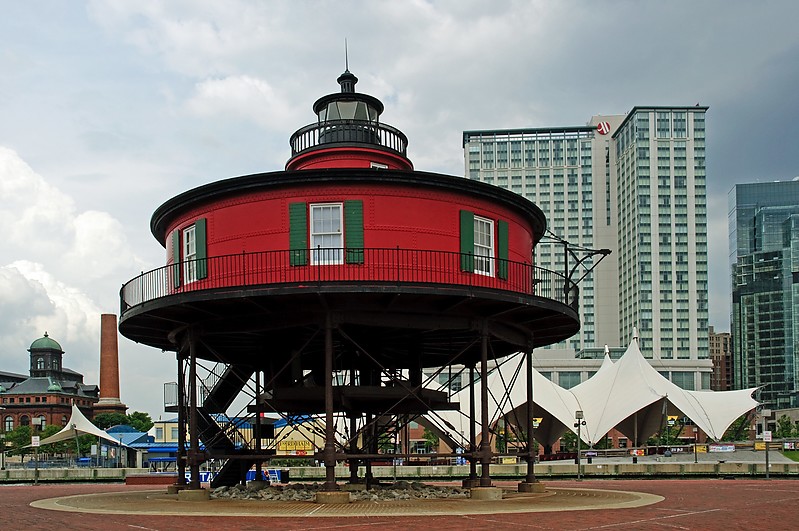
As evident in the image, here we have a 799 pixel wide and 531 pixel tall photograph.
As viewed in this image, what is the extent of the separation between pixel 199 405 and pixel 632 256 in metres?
168

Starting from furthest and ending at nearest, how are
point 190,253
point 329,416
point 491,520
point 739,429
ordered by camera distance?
point 739,429 → point 190,253 → point 329,416 → point 491,520

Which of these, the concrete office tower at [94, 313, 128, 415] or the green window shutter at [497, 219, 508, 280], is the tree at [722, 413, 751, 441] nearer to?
the green window shutter at [497, 219, 508, 280]

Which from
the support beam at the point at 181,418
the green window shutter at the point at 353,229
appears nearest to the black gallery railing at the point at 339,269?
the green window shutter at the point at 353,229

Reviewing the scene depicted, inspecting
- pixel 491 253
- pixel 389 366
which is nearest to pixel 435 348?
pixel 389 366

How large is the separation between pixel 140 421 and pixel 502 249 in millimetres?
129577

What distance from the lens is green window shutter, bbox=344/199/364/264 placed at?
2611 centimetres

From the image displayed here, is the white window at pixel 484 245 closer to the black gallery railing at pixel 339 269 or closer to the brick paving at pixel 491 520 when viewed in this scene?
the black gallery railing at pixel 339 269

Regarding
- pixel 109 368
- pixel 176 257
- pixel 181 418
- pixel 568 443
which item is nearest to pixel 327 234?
pixel 176 257

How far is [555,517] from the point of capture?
20.9 m

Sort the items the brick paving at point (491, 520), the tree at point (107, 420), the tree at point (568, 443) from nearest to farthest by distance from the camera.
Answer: the brick paving at point (491, 520), the tree at point (568, 443), the tree at point (107, 420)

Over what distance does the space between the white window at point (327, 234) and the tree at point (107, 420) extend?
398 ft

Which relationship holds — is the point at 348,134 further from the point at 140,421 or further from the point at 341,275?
the point at 140,421

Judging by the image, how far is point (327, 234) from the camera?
2650cm

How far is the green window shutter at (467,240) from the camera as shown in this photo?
27.2 metres
